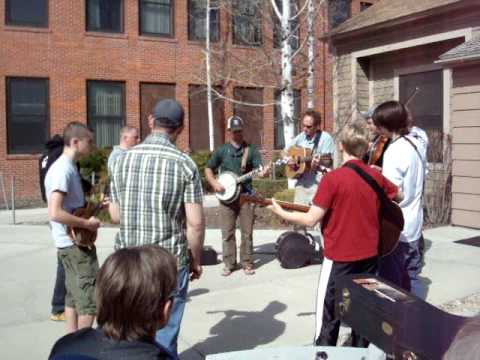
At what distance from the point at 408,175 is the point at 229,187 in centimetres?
281

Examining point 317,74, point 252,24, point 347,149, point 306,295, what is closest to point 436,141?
point 306,295

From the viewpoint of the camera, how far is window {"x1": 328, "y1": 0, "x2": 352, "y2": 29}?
19516mm

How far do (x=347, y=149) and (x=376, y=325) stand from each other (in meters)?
1.79

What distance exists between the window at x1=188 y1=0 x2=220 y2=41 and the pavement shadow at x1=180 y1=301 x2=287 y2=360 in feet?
54.8

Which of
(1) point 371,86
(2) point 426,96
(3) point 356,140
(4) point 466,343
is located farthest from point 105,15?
(4) point 466,343

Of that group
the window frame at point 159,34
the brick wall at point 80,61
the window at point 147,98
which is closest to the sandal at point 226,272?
the brick wall at point 80,61

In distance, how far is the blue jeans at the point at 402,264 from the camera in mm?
4316

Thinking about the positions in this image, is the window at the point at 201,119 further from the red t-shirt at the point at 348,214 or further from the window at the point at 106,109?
the red t-shirt at the point at 348,214

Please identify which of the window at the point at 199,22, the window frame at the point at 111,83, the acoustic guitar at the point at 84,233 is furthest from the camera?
the window at the point at 199,22

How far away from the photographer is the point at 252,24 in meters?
18.9

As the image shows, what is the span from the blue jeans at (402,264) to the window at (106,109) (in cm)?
1603

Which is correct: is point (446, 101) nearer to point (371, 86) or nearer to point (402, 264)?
point (371, 86)

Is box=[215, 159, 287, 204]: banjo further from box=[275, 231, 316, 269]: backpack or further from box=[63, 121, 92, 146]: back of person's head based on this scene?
box=[63, 121, 92, 146]: back of person's head

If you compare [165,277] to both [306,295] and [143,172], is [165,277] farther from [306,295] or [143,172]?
[306,295]
